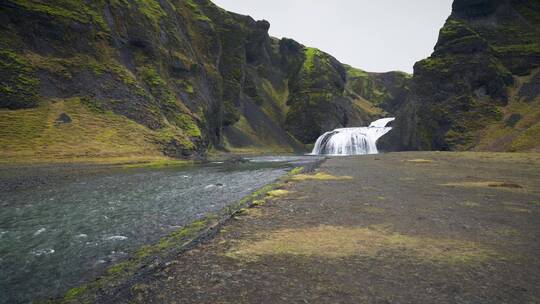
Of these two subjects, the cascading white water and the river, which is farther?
the cascading white water

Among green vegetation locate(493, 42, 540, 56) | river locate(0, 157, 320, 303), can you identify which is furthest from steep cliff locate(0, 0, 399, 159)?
green vegetation locate(493, 42, 540, 56)

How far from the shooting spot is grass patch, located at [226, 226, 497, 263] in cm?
972

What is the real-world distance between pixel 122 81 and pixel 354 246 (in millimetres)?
76220

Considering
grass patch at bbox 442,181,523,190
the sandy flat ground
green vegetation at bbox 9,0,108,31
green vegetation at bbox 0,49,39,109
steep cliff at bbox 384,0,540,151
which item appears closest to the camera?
the sandy flat ground

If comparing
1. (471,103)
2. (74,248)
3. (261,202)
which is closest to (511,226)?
(261,202)

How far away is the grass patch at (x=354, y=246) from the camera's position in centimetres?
972

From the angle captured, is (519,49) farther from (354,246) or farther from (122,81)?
(354,246)

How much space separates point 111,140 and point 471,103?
94062 mm

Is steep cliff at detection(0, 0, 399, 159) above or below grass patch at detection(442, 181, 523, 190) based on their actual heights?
above

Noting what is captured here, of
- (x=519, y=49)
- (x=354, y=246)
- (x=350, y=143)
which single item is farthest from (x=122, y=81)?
(x=519, y=49)

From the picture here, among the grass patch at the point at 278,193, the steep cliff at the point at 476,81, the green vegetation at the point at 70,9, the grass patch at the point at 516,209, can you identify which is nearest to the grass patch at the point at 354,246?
the grass patch at the point at 516,209

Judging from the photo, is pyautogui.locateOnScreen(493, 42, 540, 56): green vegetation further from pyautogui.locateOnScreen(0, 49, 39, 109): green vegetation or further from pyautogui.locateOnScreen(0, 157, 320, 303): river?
pyautogui.locateOnScreen(0, 49, 39, 109): green vegetation

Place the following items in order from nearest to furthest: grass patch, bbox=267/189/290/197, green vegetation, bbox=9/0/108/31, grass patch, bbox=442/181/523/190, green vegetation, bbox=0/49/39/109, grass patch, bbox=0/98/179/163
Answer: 1. grass patch, bbox=267/189/290/197
2. grass patch, bbox=442/181/523/190
3. grass patch, bbox=0/98/179/163
4. green vegetation, bbox=0/49/39/109
5. green vegetation, bbox=9/0/108/31

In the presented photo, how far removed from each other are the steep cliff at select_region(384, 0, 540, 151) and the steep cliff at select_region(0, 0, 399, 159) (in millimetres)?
61539
